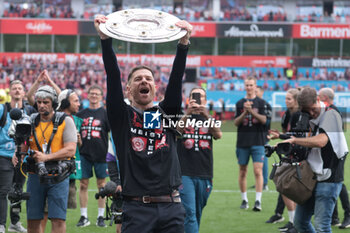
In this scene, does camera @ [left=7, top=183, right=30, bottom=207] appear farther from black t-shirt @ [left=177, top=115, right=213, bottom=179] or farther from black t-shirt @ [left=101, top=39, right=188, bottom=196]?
black t-shirt @ [left=101, top=39, right=188, bottom=196]

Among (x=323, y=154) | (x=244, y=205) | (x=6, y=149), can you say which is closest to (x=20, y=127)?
(x=6, y=149)

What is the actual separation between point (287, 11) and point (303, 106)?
42.6m

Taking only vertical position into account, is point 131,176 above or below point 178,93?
below

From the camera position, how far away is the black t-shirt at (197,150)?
251 inches

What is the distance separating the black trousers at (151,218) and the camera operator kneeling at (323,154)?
2094 mm

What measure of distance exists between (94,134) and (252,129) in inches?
121

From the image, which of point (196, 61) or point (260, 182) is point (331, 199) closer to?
point (260, 182)

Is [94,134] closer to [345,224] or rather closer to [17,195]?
[17,195]

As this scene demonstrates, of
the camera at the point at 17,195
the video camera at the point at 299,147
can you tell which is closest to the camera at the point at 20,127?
the camera at the point at 17,195

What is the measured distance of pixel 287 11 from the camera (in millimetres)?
46500

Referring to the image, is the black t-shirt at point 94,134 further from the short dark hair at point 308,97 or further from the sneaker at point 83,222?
the short dark hair at point 308,97

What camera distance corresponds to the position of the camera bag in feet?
18.8

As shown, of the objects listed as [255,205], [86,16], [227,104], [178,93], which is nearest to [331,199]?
[178,93]

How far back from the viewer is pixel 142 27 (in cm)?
370
